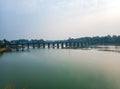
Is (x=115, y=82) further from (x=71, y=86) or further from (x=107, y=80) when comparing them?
(x=71, y=86)

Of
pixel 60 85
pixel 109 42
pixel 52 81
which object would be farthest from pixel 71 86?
pixel 109 42

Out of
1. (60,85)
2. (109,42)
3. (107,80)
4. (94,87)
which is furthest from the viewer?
(109,42)

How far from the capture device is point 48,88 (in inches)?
754

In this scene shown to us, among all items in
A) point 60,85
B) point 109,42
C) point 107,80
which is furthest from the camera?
point 109,42

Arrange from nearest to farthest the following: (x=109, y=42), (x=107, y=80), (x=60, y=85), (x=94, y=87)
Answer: (x=94, y=87)
(x=60, y=85)
(x=107, y=80)
(x=109, y=42)

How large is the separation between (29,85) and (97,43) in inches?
4443

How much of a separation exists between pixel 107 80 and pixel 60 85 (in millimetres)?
5310

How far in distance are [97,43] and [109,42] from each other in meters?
8.94

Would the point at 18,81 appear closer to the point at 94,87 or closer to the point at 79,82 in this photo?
the point at 79,82

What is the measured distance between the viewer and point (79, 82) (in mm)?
21406

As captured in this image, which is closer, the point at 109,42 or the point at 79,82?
the point at 79,82

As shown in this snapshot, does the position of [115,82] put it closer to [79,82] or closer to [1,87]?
[79,82]

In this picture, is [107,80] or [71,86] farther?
[107,80]

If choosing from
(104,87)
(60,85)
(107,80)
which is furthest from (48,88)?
(107,80)
